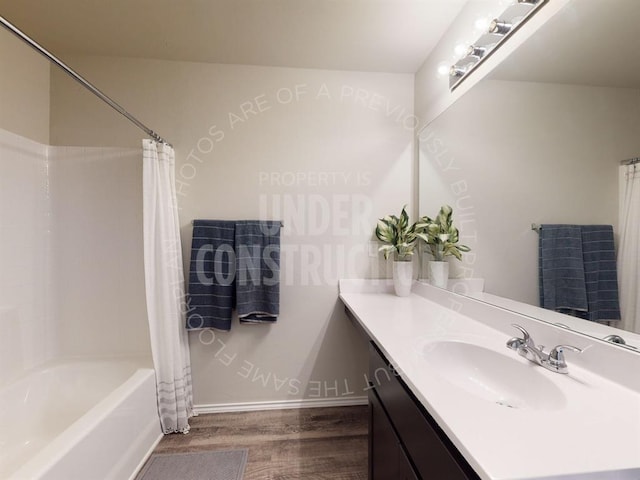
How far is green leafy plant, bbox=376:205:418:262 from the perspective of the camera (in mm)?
1812

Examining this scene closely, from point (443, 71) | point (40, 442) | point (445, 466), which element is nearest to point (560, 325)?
point (445, 466)

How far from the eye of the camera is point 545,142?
98 centimetres

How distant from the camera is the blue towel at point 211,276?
70.6 inches

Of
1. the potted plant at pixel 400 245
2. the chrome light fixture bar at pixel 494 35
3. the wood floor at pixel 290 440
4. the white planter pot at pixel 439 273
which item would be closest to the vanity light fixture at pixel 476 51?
the chrome light fixture bar at pixel 494 35

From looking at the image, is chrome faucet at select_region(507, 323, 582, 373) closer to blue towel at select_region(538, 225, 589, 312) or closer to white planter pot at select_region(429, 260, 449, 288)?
blue towel at select_region(538, 225, 589, 312)

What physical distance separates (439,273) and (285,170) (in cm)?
120

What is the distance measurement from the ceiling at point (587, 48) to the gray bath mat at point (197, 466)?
217 centimetres

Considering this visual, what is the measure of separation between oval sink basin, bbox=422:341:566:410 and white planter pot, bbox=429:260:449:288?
61 cm

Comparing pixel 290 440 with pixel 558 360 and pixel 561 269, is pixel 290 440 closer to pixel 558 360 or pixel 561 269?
pixel 558 360

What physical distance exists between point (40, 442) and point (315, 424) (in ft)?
4.90

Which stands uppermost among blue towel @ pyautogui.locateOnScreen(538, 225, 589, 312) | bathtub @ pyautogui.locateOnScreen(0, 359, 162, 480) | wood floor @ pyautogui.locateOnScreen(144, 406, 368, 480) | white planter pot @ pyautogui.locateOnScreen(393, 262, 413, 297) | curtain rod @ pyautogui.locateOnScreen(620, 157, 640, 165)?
curtain rod @ pyautogui.locateOnScreen(620, 157, 640, 165)

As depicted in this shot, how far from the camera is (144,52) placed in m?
1.76

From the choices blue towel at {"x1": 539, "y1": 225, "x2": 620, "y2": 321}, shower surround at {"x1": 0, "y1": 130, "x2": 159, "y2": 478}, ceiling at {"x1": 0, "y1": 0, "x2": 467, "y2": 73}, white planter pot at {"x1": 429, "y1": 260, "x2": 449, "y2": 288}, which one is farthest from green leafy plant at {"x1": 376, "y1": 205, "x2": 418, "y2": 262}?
shower surround at {"x1": 0, "y1": 130, "x2": 159, "y2": 478}

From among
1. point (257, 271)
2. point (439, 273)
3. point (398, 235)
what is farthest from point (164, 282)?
point (439, 273)
